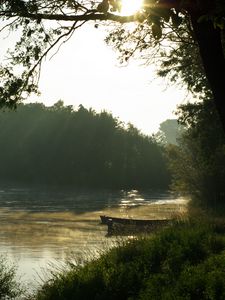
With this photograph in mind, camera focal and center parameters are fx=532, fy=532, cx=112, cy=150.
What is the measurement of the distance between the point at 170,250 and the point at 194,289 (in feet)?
14.3

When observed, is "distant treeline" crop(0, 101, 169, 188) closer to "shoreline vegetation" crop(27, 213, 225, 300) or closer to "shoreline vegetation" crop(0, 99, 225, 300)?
"shoreline vegetation" crop(0, 99, 225, 300)

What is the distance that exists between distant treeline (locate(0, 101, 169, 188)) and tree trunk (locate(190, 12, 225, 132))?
9988 centimetres

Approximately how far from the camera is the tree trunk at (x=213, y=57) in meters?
7.20

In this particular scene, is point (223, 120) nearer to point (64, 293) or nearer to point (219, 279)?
point (219, 279)

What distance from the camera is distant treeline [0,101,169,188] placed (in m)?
111

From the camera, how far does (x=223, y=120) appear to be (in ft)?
23.7

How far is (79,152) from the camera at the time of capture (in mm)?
116375

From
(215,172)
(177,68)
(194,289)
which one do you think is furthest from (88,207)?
(194,289)

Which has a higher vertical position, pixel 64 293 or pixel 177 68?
pixel 177 68

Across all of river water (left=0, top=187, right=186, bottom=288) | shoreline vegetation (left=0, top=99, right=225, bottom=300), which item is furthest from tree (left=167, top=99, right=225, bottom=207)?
river water (left=0, top=187, right=186, bottom=288)

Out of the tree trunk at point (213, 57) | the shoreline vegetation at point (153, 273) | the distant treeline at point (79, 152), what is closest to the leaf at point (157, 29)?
the tree trunk at point (213, 57)

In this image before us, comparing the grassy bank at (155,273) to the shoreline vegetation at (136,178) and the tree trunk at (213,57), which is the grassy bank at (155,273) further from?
the tree trunk at (213,57)

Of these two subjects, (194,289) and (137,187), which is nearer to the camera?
(194,289)

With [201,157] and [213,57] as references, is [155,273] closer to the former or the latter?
[213,57]
